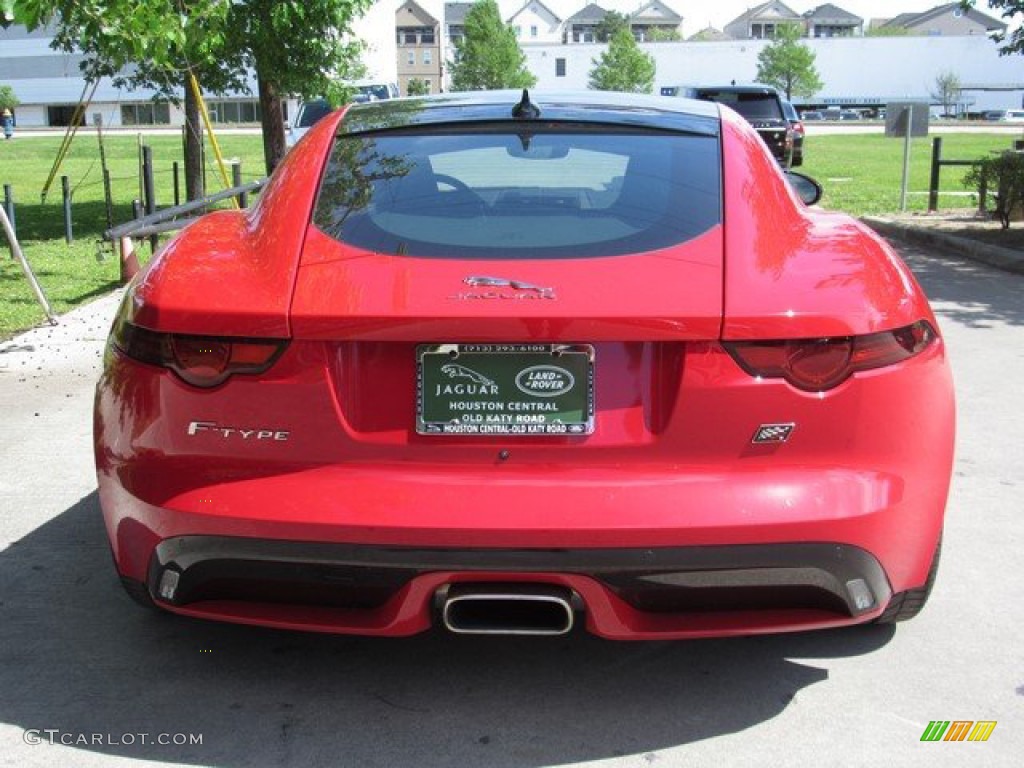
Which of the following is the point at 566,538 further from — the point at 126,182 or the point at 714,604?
the point at 126,182

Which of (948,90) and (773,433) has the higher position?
(948,90)

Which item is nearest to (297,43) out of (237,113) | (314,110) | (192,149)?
(192,149)

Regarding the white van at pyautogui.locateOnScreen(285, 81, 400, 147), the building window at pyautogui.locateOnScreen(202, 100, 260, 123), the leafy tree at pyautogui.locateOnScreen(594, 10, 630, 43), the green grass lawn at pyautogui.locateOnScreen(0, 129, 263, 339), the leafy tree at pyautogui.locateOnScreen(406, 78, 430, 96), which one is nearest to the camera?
the green grass lawn at pyautogui.locateOnScreen(0, 129, 263, 339)

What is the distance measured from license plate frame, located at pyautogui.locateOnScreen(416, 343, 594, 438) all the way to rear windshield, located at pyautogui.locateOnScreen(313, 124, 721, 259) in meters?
0.30

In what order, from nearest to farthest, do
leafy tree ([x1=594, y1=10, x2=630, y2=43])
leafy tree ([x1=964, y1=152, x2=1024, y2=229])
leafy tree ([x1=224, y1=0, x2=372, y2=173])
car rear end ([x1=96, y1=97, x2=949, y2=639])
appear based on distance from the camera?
car rear end ([x1=96, y1=97, x2=949, y2=639])
leafy tree ([x1=964, y1=152, x2=1024, y2=229])
leafy tree ([x1=224, y1=0, x2=372, y2=173])
leafy tree ([x1=594, y1=10, x2=630, y2=43])

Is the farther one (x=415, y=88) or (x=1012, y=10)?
(x=415, y=88)

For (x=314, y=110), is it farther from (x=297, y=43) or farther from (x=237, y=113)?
(x=237, y=113)

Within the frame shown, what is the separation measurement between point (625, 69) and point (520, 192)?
4029 inches

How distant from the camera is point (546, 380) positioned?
111 inches

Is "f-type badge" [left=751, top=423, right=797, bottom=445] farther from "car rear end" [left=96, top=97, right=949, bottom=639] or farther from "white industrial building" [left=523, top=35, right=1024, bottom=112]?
"white industrial building" [left=523, top=35, right=1024, bottom=112]

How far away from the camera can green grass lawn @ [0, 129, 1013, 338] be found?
10.8 meters

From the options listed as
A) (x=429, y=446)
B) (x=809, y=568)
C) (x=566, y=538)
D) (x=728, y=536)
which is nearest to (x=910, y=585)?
(x=809, y=568)

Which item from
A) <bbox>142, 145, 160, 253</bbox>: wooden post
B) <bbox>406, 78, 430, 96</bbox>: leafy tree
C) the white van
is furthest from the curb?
<bbox>406, 78, 430, 96</bbox>: leafy tree

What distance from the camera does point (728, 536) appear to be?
2.75 m
